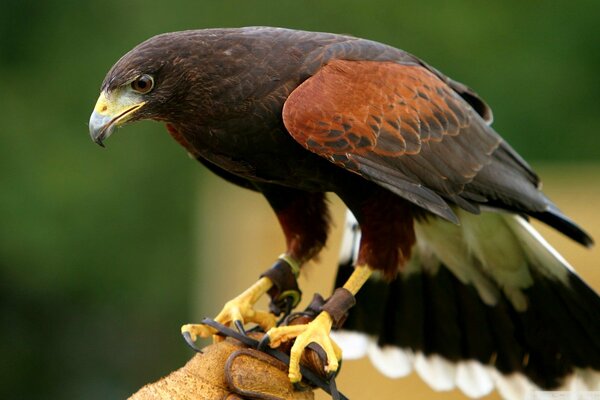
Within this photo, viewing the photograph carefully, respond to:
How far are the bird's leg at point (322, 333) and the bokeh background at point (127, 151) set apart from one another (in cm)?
590

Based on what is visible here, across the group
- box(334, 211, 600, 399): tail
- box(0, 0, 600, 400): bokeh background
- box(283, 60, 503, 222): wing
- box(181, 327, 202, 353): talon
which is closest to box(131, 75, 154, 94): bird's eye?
box(283, 60, 503, 222): wing

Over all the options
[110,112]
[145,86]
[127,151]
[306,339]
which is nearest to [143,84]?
[145,86]

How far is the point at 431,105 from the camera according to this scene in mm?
4367

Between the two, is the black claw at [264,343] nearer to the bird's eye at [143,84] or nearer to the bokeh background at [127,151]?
the bird's eye at [143,84]

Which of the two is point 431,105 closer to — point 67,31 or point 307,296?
point 307,296

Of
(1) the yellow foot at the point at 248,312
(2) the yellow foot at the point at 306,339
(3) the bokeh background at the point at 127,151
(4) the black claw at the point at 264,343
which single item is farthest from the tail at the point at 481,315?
(3) the bokeh background at the point at 127,151

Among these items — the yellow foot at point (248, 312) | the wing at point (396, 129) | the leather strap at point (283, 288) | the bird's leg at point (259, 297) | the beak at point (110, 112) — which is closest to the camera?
the beak at point (110, 112)

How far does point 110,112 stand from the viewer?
3828mm

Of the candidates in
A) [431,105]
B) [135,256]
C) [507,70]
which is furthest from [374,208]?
[135,256]

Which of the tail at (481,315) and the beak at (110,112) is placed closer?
the beak at (110,112)

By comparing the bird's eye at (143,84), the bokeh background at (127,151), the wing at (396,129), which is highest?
the bird's eye at (143,84)

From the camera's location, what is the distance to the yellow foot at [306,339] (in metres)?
3.88

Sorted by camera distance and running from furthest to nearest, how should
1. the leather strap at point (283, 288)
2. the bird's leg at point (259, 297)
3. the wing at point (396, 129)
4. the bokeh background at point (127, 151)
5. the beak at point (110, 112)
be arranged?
the bokeh background at point (127, 151) → the leather strap at point (283, 288) → the bird's leg at point (259, 297) → the wing at point (396, 129) → the beak at point (110, 112)

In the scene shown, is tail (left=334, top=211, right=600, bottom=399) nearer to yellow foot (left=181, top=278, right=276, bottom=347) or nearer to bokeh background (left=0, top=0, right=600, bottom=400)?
yellow foot (left=181, top=278, right=276, bottom=347)
